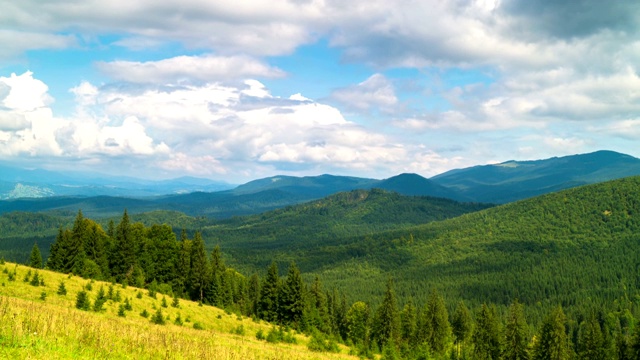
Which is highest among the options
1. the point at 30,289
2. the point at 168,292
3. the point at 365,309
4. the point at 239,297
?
the point at 30,289

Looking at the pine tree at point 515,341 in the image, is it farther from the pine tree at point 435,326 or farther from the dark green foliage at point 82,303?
the dark green foliage at point 82,303

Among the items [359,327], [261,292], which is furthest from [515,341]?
[261,292]

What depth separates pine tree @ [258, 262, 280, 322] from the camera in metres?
77.2

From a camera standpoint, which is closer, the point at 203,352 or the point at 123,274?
the point at 203,352

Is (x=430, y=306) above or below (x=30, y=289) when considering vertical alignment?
below

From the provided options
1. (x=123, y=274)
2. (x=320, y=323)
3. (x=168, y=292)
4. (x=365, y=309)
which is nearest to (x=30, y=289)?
(x=168, y=292)

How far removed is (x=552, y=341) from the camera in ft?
275

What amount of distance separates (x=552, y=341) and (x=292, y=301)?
54.6 m

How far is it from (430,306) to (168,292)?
2326 inches

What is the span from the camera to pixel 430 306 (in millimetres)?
95250

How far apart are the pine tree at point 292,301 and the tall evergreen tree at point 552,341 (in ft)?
170

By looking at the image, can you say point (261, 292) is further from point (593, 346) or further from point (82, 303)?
point (593, 346)

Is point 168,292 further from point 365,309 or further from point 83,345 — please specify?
point 365,309

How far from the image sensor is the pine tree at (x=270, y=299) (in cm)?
7725
